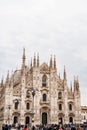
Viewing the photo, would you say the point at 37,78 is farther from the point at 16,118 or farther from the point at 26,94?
the point at 16,118

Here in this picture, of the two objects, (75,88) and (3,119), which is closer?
(3,119)

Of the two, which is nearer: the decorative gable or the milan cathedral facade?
the milan cathedral facade

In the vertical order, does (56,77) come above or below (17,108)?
above

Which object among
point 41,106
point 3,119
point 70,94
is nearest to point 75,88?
point 70,94

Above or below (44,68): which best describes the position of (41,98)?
below

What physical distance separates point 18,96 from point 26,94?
6.34 feet

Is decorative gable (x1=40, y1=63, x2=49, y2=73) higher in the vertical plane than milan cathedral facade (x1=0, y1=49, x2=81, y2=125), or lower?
higher

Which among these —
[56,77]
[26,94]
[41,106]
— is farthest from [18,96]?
[56,77]

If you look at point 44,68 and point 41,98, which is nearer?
point 41,98

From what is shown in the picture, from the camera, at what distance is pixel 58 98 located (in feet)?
206

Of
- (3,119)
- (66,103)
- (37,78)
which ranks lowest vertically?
(3,119)

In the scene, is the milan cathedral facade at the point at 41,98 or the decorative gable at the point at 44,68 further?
the decorative gable at the point at 44,68

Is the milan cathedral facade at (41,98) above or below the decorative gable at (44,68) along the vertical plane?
below

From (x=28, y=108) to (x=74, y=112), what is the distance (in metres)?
10.6
